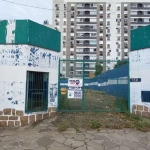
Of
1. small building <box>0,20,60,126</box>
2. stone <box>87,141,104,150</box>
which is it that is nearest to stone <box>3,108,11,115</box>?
small building <box>0,20,60,126</box>

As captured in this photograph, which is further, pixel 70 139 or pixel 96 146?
pixel 70 139

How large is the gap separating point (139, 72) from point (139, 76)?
0.54ft

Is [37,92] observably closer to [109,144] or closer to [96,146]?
[96,146]

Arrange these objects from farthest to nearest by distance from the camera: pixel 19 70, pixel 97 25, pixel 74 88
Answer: pixel 97 25, pixel 74 88, pixel 19 70

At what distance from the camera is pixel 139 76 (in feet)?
26.5

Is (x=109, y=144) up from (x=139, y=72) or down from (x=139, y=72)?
down

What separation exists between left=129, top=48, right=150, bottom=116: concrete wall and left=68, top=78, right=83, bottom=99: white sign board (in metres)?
2.25

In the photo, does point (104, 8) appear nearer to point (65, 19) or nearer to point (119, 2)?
point (119, 2)

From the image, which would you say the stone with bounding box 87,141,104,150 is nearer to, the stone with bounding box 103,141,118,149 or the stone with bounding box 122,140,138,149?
the stone with bounding box 103,141,118,149

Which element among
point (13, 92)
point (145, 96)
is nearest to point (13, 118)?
point (13, 92)

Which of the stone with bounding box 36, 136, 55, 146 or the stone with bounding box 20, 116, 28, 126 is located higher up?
the stone with bounding box 20, 116, 28, 126

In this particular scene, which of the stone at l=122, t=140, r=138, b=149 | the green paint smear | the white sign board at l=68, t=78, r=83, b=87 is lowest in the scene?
the stone at l=122, t=140, r=138, b=149

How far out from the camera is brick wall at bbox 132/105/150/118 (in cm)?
775

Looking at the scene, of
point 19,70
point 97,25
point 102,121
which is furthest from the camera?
point 97,25
